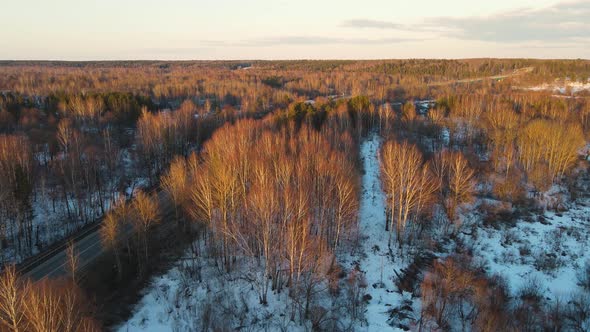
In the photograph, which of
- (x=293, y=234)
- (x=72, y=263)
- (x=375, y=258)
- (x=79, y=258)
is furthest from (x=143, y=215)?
(x=375, y=258)

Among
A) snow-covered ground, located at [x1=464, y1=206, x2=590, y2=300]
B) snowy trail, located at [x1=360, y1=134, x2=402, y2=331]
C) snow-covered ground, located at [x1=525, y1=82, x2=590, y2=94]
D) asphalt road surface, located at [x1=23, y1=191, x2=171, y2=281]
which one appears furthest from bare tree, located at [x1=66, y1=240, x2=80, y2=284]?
snow-covered ground, located at [x1=525, y1=82, x2=590, y2=94]

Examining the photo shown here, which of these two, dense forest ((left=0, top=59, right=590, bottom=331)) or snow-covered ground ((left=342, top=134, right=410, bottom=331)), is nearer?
dense forest ((left=0, top=59, right=590, bottom=331))

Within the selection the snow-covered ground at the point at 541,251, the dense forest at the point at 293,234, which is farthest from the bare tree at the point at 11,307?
the snow-covered ground at the point at 541,251

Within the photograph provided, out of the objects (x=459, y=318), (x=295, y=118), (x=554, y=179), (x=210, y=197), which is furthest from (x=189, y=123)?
(x=554, y=179)

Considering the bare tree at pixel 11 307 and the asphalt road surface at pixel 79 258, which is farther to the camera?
the asphalt road surface at pixel 79 258

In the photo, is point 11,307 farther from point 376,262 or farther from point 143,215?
point 376,262

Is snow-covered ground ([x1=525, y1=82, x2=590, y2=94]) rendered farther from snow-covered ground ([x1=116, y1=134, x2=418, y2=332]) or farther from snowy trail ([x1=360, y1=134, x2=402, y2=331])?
snow-covered ground ([x1=116, y1=134, x2=418, y2=332])

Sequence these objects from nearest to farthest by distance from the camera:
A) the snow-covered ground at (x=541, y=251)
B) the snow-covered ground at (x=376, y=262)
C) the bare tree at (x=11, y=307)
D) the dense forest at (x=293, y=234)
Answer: the bare tree at (x=11, y=307) → the dense forest at (x=293, y=234) → the snow-covered ground at (x=376, y=262) → the snow-covered ground at (x=541, y=251)

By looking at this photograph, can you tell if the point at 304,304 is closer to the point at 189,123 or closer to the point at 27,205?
the point at 27,205

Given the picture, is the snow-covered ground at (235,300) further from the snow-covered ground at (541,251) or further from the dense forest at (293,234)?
the snow-covered ground at (541,251)
